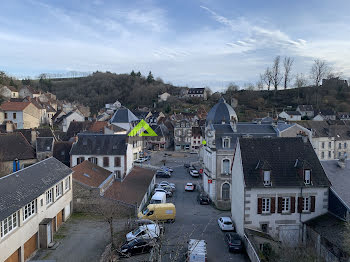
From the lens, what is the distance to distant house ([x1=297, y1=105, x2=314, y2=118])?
84.7m

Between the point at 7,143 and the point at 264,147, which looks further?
the point at 7,143

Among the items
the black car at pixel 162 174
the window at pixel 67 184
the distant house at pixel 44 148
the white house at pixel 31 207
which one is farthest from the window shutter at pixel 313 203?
the distant house at pixel 44 148

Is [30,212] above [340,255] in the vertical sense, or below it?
above

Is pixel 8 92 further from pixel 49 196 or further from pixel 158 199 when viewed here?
pixel 49 196

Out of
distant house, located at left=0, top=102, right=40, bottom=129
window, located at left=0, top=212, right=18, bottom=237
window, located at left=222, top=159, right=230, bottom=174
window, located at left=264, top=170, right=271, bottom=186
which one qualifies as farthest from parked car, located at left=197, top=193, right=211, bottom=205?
distant house, located at left=0, top=102, right=40, bottom=129

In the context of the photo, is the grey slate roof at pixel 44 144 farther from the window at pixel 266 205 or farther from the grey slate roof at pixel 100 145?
the window at pixel 266 205

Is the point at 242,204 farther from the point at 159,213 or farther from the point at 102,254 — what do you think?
the point at 102,254

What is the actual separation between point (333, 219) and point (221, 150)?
12.8 metres

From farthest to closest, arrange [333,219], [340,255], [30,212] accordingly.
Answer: [333,219]
[30,212]
[340,255]

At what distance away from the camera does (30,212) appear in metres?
18.1

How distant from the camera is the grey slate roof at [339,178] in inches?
809

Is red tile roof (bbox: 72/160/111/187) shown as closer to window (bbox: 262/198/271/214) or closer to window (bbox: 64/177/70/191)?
window (bbox: 64/177/70/191)

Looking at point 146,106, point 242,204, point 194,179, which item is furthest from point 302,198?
point 146,106

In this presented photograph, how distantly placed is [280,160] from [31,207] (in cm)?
1740
